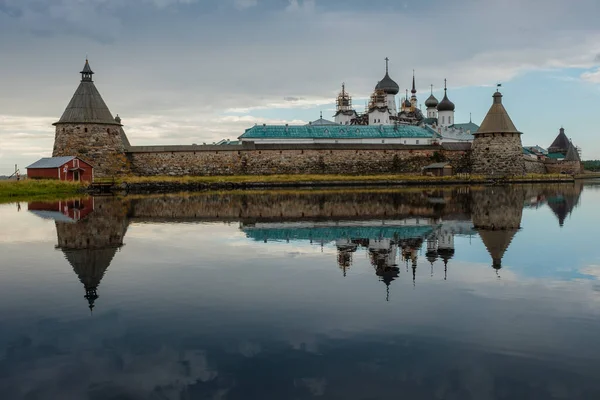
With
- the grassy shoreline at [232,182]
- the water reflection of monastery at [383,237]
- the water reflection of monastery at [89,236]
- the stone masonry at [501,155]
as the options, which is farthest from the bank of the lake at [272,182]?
the water reflection of monastery at [383,237]

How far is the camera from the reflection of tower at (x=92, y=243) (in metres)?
7.49

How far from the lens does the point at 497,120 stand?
40844 mm

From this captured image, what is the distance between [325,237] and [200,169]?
1063 inches

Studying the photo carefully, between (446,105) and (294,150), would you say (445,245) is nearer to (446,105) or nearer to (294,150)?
(294,150)

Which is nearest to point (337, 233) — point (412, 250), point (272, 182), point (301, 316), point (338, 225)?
point (338, 225)

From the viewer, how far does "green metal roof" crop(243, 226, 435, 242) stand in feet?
36.2

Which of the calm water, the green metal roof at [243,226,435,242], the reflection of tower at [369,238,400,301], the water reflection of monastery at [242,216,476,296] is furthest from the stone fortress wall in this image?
the reflection of tower at [369,238,400,301]

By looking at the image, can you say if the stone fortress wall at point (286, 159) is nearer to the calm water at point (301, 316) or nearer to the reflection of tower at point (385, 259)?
the calm water at point (301, 316)

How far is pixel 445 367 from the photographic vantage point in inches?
165

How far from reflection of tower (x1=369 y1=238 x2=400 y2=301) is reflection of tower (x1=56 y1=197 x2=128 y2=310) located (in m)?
3.47

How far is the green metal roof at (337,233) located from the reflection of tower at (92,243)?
277 centimetres

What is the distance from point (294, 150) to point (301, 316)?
109ft

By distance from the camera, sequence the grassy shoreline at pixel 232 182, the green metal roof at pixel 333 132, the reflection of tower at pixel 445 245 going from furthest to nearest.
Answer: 1. the green metal roof at pixel 333 132
2. the grassy shoreline at pixel 232 182
3. the reflection of tower at pixel 445 245

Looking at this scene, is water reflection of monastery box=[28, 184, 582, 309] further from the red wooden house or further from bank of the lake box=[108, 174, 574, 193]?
the red wooden house
